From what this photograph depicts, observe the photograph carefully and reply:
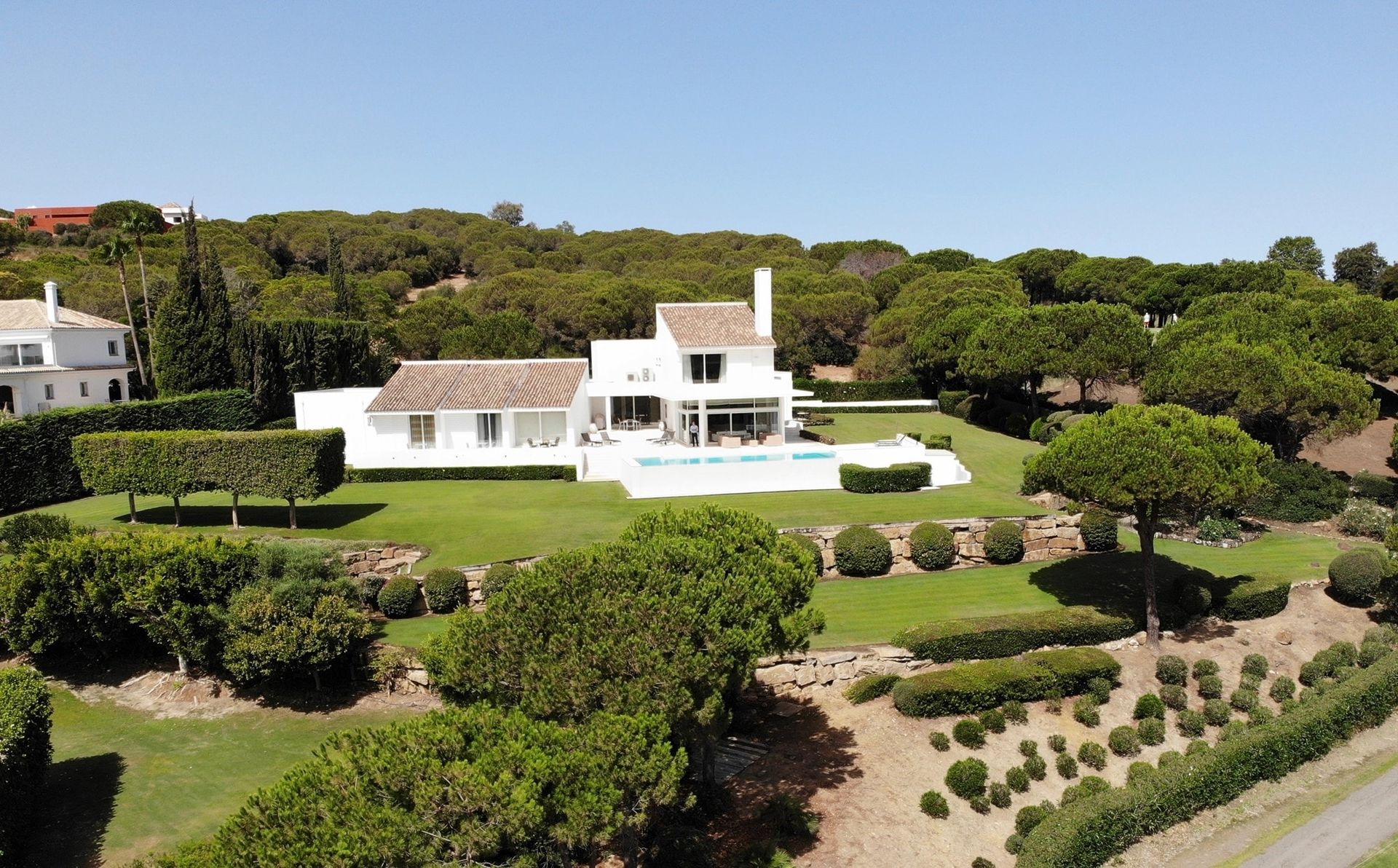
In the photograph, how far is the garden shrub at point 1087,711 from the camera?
20984 millimetres

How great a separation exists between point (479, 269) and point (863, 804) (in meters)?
85.9

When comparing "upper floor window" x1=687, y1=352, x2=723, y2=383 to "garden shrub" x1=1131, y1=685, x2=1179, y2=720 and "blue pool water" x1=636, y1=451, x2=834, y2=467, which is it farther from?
"garden shrub" x1=1131, y1=685, x2=1179, y2=720

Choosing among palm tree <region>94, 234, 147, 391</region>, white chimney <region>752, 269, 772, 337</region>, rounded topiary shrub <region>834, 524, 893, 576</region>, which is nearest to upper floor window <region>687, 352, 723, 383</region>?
white chimney <region>752, 269, 772, 337</region>

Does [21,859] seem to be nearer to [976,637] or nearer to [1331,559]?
[976,637]

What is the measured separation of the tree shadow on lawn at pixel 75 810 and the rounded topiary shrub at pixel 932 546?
22.4m

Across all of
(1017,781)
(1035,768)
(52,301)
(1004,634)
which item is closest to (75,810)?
(1017,781)

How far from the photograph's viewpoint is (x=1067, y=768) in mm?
19219

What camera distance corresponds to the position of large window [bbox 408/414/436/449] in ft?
134

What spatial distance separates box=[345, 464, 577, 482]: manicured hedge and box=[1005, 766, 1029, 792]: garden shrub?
23.5 meters

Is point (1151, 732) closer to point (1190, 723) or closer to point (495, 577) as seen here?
point (1190, 723)

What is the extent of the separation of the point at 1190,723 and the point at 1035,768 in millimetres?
4672

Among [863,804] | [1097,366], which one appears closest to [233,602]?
[863,804]

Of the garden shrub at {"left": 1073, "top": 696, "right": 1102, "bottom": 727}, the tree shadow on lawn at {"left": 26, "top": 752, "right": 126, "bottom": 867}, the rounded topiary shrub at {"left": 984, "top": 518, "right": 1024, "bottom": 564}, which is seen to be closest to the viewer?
the tree shadow on lawn at {"left": 26, "top": 752, "right": 126, "bottom": 867}

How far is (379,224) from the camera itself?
112 meters
